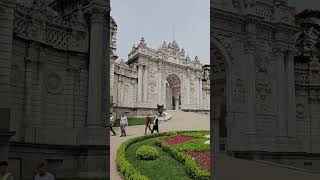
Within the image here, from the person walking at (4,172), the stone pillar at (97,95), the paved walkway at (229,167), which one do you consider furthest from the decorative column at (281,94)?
the person walking at (4,172)

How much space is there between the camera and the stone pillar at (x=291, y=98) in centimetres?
303

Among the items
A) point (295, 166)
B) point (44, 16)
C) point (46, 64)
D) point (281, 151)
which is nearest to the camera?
point (295, 166)

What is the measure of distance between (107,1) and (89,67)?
0.56 meters

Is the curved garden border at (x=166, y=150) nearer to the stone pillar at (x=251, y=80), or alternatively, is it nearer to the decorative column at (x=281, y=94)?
the stone pillar at (x=251, y=80)

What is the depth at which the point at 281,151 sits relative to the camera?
3.00 metres

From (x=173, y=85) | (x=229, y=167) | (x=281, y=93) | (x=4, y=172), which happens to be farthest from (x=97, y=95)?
(x=173, y=85)

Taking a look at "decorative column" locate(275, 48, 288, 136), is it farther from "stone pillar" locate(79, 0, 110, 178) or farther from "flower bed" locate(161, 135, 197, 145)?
"stone pillar" locate(79, 0, 110, 178)

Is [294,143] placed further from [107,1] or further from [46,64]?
[46,64]

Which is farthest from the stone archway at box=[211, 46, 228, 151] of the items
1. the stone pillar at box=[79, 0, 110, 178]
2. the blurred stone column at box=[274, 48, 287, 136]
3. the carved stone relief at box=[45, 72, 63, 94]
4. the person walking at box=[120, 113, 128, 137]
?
the carved stone relief at box=[45, 72, 63, 94]

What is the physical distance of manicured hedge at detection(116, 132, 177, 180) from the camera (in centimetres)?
255

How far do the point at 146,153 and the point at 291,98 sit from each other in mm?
1257

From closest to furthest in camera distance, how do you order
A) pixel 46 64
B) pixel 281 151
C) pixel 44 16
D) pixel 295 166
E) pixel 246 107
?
pixel 295 166
pixel 281 151
pixel 246 107
pixel 46 64
pixel 44 16

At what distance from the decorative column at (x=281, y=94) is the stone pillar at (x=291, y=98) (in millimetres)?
39

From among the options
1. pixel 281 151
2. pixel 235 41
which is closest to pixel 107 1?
pixel 235 41
